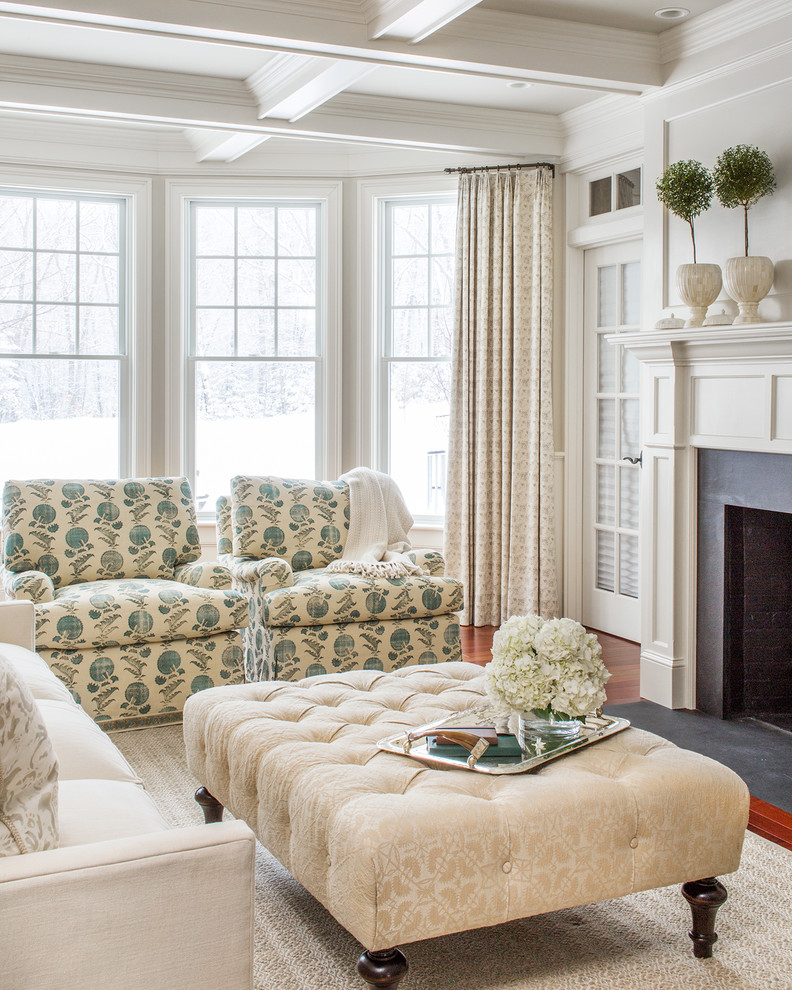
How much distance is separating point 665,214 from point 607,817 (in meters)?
2.98

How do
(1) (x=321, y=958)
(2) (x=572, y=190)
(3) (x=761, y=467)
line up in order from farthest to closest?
(2) (x=572, y=190), (3) (x=761, y=467), (1) (x=321, y=958)

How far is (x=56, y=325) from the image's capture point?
18.6 ft

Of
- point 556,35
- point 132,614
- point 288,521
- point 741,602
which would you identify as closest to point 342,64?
point 556,35

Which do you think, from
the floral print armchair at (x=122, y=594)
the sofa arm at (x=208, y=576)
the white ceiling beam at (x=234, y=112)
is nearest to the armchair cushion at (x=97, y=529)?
the floral print armchair at (x=122, y=594)

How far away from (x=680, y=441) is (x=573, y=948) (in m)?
2.38

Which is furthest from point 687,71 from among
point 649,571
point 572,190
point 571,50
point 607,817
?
point 607,817

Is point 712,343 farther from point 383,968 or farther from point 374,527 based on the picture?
point 383,968

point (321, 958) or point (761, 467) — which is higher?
point (761, 467)

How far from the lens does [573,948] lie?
2.26 m

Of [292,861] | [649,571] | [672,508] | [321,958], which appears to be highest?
[672,508]

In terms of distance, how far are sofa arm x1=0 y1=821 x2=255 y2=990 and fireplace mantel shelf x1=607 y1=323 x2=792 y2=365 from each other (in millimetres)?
2776

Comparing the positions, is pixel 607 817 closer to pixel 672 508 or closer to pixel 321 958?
pixel 321 958

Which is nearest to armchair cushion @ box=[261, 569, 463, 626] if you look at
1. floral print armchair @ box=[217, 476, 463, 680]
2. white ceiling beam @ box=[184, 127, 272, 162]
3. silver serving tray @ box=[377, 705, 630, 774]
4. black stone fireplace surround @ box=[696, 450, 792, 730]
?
floral print armchair @ box=[217, 476, 463, 680]

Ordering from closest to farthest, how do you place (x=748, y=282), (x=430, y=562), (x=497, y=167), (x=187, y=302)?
(x=748, y=282), (x=430, y=562), (x=497, y=167), (x=187, y=302)
